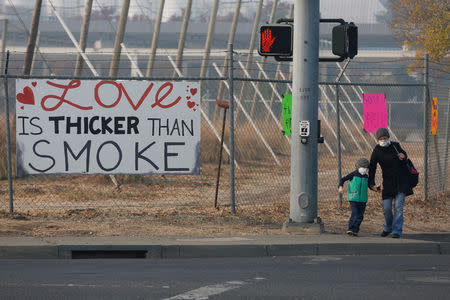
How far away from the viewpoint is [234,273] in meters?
9.11

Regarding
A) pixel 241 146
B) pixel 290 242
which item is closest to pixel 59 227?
pixel 290 242

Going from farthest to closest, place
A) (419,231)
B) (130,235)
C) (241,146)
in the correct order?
(241,146) → (419,231) → (130,235)

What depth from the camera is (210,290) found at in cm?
798

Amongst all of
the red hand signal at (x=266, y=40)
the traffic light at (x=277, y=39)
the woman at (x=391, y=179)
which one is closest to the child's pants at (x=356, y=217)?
the woman at (x=391, y=179)

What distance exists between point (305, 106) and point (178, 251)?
2.75 meters

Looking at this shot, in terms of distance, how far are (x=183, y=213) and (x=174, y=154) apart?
1010 millimetres

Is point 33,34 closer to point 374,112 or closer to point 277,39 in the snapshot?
point 374,112

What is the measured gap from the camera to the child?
11688 millimetres

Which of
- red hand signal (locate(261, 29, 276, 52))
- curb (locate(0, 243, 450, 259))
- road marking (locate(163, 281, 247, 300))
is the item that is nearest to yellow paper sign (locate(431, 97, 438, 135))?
red hand signal (locate(261, 29, 276, 52))

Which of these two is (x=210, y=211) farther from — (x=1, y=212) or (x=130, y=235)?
(x=1, y=212)

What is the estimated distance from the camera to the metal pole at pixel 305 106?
11.7 meters

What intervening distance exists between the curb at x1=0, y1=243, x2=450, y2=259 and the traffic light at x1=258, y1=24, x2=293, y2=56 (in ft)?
9.15

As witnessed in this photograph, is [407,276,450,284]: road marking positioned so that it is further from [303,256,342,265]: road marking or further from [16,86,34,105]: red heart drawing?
[16,86,34,105]: red heart drawing

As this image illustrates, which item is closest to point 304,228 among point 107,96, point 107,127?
point 107,127
